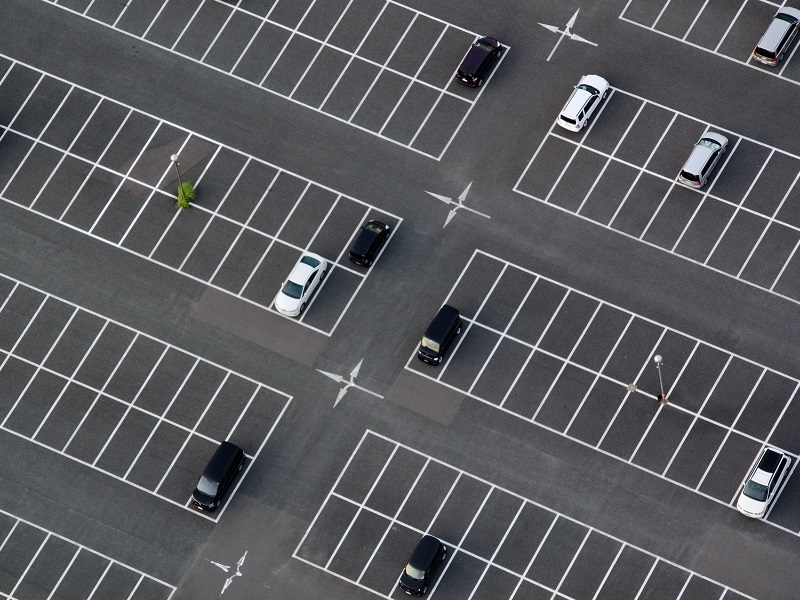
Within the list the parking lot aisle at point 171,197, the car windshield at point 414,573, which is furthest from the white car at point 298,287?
the car windshield at point 414,573

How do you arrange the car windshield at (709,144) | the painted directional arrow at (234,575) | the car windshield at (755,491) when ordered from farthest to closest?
the car windshield at (709,144) < the painted directional arrow at (234,575) < the car windshield at (755,491)

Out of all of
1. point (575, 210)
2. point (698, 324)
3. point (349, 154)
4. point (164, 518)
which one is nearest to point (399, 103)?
point (349, 154)

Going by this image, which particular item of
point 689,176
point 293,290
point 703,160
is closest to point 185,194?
point 293,290

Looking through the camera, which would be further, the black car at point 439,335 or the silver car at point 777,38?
the silver car at point 777,38

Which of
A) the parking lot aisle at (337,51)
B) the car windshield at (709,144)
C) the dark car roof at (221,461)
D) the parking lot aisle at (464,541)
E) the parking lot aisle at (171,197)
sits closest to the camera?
the parking lot aisle at (464,541)

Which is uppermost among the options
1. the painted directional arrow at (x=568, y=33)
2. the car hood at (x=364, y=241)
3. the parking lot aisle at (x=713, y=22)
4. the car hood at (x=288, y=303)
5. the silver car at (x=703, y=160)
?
the parking lot aisle at (x=713, y=22)

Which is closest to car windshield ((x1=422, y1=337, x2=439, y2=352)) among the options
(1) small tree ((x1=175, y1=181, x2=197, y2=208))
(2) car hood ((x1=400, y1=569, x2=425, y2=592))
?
(2) car hood ((x1=400, y1=569, x2=425, y2=592))

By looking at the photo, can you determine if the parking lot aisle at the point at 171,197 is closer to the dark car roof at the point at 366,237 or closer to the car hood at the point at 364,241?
the dark car roof at the point at 366,237

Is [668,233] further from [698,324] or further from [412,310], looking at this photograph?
[412,310]
